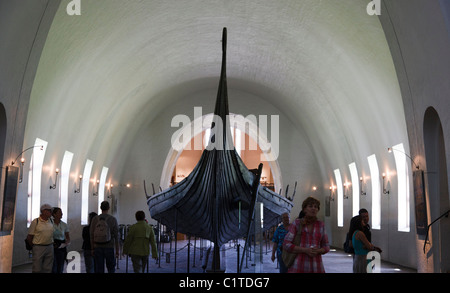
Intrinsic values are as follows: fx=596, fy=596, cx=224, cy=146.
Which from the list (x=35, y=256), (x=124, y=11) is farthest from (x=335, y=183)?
(x=35, y=256)

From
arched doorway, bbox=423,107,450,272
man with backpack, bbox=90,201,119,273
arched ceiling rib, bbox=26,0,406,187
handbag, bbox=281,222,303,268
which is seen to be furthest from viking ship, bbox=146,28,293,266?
handbag, bbox=281,222,303,268

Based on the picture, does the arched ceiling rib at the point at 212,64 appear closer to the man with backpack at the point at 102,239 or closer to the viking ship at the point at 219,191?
the viking ship at the point at 219,191

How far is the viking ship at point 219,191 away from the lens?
11984 mm

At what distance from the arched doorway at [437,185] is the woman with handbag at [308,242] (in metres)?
5.12

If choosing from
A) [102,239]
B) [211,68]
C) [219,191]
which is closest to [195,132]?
[211,68]

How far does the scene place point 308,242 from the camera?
4938mm

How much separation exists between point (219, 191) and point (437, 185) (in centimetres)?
432

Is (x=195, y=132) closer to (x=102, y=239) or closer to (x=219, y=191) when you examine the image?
(x=219, y=191)

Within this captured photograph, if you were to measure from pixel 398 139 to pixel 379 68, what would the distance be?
188 centimetres

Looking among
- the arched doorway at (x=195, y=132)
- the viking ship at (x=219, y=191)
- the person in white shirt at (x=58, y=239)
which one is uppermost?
the arched doorway at (x=195, y=132)

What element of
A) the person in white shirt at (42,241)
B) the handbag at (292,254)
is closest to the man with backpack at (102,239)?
the person in white shirt at (42,241)

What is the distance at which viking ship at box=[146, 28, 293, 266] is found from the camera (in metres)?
12.0

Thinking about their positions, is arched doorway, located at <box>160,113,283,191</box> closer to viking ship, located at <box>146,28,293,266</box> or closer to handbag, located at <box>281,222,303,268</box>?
viking ship, located at <box>146,28,293,266</box>

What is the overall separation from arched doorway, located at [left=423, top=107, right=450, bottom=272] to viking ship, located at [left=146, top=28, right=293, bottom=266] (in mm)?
3224
